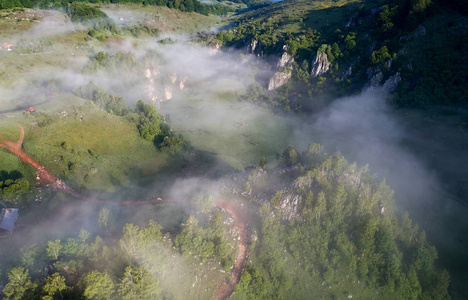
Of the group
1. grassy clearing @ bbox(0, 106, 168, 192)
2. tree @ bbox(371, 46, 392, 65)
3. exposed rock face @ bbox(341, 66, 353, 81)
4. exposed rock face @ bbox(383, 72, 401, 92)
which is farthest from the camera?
Result: exposed rock face @ bbox(341, 66, 353, 81)

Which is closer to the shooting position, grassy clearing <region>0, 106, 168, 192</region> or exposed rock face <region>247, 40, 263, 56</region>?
grassy clearing <region>0, 106, 168, 192</region>

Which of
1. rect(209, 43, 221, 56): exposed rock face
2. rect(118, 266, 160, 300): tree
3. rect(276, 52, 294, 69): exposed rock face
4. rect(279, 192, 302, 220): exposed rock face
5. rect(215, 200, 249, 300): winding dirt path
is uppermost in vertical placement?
rect(276, 52, 294, 69): exposed rock face

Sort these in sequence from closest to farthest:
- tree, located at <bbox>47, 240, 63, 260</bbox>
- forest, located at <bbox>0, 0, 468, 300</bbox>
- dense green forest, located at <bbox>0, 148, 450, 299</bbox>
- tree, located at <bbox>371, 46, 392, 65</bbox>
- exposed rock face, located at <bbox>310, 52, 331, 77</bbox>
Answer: dense green forest, located at <bbox>0, 148, 450, 299</bbox> → tree, located at <bbox>47, 240, 63, 260</bbox> → forest, located at <bbox>0, 0, 468, 300</bbox> → tree, located at <bbox>371, 46, 392, 65</bbox> → exposed rock face, located at <bbox>310, 52, 331, 77</bbox>

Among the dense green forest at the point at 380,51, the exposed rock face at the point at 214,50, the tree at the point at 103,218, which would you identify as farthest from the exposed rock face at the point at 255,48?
the tree at the point at 103,218

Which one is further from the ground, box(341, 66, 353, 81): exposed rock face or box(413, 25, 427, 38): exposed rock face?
box(413, 25, 427, 38): exposed rock face

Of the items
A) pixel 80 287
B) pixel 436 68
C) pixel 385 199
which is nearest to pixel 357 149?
pixel 385 199

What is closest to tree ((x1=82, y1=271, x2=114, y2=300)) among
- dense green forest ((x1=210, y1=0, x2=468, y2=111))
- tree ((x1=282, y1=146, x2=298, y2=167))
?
tree ((x1=282, y1=146, x2=298, y2=167))

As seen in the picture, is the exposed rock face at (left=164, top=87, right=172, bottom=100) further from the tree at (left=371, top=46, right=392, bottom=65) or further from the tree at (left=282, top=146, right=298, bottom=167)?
the tree at (left=371, top=46, right=392, bottom=65)

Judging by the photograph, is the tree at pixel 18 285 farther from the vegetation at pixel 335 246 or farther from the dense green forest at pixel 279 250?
the vegetation at pixel 335 246
